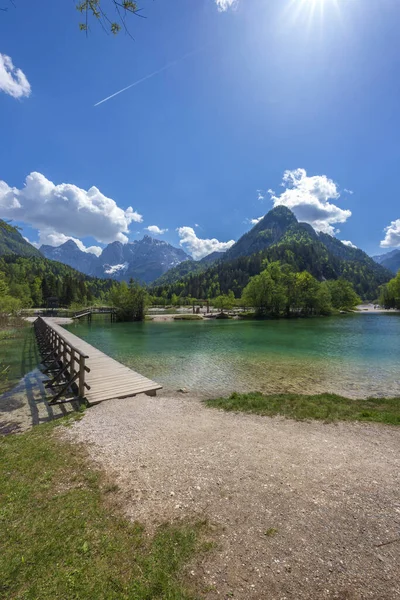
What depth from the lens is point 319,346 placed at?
32969 millimetres

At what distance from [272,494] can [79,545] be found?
4.00 m

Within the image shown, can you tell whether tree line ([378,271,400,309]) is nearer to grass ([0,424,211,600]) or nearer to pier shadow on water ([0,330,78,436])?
pier shadow on water ([0,330,78,436])

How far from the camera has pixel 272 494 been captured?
5832 mm

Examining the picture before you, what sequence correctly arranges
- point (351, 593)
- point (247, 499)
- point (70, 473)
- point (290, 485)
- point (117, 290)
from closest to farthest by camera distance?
1. point (351, 593)
2. point (247, 499)
3. point (290, 485)
4. point (70, 473)
5. point (117, 290)

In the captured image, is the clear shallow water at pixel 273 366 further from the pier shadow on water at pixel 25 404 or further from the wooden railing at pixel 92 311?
the wooden railing at pixel 92 311

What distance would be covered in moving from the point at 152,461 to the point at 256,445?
3397 millimetres

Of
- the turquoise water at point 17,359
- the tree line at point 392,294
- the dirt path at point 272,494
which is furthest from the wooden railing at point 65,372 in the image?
Result: the tree line at point 392,294

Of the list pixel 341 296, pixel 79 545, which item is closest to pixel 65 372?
pixel 79 545

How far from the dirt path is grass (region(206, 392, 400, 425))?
1.09 metres

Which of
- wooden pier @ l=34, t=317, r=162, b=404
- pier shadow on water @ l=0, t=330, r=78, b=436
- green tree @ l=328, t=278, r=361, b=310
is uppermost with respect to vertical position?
green tree @ l=328, t=278, r=361, b=310

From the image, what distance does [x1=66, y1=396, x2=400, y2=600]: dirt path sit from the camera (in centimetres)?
392

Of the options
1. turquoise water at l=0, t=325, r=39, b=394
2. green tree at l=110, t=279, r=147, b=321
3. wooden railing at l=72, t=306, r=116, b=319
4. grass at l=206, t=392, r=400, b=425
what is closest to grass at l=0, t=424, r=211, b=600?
grass at l=206, t=392, r=400, b=425

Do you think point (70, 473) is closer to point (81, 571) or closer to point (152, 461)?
point (152, 461)

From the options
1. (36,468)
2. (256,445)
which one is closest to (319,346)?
(256,445)
